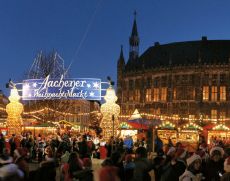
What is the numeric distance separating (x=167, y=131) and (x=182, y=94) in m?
25.9

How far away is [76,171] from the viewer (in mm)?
6816

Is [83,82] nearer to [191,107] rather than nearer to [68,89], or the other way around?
[68,89]

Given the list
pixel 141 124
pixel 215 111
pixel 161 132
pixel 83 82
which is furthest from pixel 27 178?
pixel 215 111

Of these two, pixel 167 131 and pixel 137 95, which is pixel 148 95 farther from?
pixel 167 131

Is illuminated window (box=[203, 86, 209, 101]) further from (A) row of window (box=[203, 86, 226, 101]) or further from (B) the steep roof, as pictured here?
(B) the steep roof

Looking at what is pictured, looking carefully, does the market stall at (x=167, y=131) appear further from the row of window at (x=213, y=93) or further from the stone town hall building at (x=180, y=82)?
the row of window at (x=213, y=93)

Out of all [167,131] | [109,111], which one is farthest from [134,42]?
[109,111]

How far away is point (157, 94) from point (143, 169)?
55253mm

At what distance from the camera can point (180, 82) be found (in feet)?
195

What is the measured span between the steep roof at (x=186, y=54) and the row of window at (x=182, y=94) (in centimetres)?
352

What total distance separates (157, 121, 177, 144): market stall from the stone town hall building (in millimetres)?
18334

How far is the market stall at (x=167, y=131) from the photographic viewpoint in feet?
108

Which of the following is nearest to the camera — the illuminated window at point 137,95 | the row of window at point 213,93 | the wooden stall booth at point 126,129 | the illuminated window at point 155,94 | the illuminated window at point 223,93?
the wooden stall booth at point 126,129

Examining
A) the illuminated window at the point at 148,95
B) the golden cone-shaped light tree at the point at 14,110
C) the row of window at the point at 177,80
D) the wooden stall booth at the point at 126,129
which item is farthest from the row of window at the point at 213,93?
the golden cone-shaped light tree at the point at 14,110
